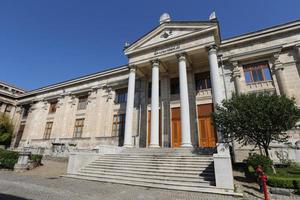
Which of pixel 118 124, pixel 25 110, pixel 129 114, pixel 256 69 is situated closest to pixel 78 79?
pixel 118 124

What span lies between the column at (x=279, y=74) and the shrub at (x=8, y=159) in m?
22.4

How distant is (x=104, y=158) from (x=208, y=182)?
8.03 metres

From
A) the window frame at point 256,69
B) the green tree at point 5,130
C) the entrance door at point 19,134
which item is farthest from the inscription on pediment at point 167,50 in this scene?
the entrance door at point 19,134

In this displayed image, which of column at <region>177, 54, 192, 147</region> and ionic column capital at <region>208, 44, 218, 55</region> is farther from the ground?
ionic column capital at <region>208, 44, 218, 55</region>

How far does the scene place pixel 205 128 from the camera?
16453 mm

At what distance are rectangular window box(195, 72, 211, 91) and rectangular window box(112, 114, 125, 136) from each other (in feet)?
31.4

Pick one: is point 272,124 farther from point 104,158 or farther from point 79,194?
point 104,158

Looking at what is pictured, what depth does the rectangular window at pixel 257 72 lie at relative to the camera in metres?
15.5

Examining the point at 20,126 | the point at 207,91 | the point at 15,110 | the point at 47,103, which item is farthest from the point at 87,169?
the point at 15,110

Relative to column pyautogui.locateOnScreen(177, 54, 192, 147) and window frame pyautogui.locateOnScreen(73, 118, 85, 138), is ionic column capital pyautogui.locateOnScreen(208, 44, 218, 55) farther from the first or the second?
window frame pyautogui.locateOnScreen(73, 118, 85, 138)

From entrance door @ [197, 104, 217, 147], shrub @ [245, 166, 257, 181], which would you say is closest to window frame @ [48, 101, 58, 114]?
entrance door @ [197, 104, 217, 147]

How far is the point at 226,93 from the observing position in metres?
16.2

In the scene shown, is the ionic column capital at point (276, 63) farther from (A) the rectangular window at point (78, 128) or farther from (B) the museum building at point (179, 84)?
(A) the rectangular window at point (78, 128)

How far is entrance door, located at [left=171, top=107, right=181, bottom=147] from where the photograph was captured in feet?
56.3
